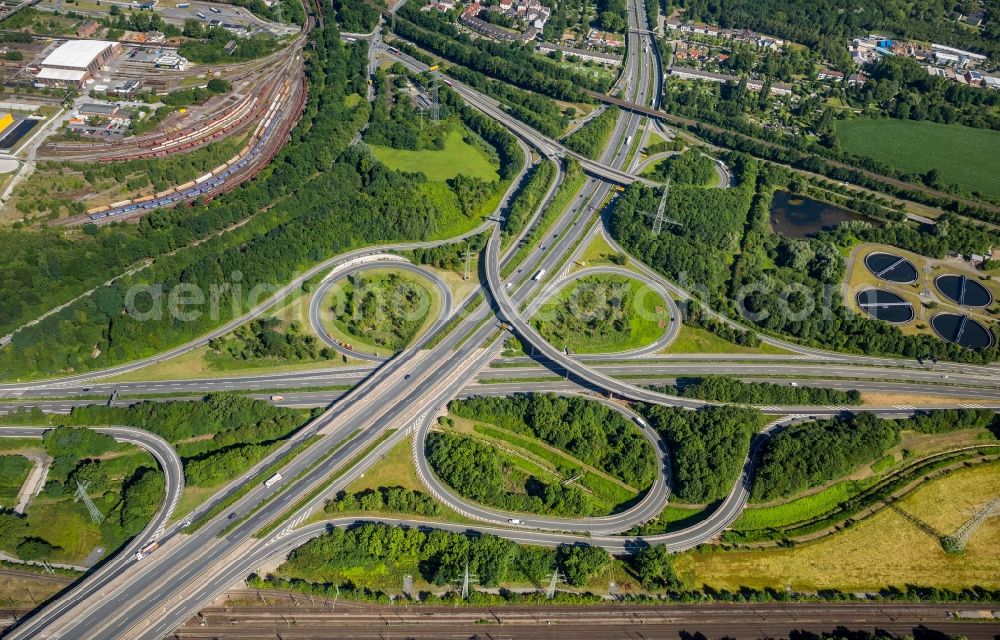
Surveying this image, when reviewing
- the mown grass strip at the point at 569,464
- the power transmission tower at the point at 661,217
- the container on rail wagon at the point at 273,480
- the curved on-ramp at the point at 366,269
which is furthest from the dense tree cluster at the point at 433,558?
the power transmission tower at the point at 661,217

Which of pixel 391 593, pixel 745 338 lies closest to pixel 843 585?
pixel 745 338

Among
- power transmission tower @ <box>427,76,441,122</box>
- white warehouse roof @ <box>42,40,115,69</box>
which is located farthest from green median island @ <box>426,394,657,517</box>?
white warehouse roof @ <box>42,40,115,69</box>

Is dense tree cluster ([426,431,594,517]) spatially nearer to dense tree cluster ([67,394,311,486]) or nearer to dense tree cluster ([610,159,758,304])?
dense tree cluster ([67,394,311,486])

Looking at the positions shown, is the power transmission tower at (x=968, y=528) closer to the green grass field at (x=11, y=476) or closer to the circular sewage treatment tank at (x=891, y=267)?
the circular sewage treatment tank at (x=891, y=267)

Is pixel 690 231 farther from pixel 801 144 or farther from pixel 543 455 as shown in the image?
pixel 543 455

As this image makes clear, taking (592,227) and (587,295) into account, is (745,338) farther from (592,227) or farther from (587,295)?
(592,227)
